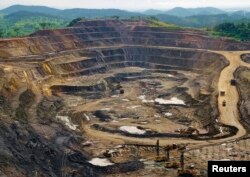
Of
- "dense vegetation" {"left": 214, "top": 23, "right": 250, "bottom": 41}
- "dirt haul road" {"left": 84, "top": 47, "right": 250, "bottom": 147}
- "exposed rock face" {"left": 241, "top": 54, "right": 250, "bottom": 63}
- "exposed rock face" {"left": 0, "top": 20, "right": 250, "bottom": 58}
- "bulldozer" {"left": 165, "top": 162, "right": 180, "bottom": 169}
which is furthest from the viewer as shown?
"dense vegetation" {"left": 214, "top": 23, "right": 250, "bottom": 41}

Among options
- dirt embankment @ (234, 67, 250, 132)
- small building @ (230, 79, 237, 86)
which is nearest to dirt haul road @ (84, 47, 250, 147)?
small building @ (230, 79, 237, 86)

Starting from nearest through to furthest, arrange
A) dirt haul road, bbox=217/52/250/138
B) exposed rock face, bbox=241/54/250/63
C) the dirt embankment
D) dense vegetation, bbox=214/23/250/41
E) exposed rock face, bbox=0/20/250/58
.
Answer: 1. dirt haul road, bbox=217/52/250/138
2. the dirt embankment
3. exposed rock face, bbox=241/54/250/63
4. exposed rock face, bbox=0/20/250/58
5. dense vegetation, bbox=214/23/250/41

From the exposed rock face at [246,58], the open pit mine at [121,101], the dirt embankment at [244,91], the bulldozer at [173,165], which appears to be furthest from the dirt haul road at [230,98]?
the bulldozer at [173,165]

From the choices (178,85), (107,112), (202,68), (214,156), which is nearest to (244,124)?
(214,156)

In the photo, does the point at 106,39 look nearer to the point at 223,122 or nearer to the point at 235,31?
the point at 235,31

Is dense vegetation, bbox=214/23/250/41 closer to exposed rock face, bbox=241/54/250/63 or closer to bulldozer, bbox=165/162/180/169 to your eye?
exposed rock face, bbox=241/54/250/63

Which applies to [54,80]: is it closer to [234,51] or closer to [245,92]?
[245,92]

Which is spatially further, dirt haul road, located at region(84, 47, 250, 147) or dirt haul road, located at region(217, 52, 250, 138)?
dirt haul road, located at region(217, 52, 250, 138)
